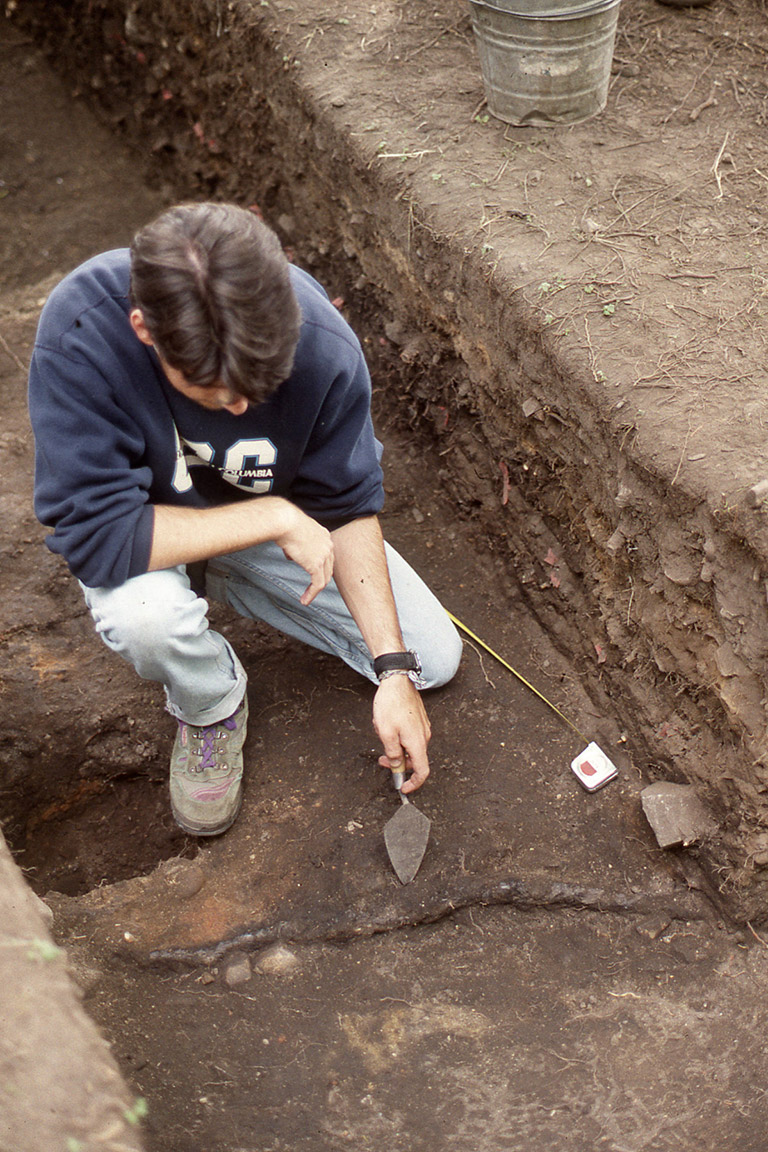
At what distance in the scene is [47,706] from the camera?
2.48 m

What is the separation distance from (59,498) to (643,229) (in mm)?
1664

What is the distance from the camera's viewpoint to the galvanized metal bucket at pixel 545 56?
2.54 meters

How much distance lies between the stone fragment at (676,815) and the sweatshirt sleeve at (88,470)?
126cm

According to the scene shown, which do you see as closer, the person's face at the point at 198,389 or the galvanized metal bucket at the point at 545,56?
the person's face at the point at 198,389

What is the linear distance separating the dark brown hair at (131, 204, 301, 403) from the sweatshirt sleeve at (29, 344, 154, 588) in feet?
0.93

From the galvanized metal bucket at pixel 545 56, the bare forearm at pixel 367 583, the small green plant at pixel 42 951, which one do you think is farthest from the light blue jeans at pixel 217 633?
the galvanized metal bucket at pixel 545 56

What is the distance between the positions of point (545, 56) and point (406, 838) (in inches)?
83.7

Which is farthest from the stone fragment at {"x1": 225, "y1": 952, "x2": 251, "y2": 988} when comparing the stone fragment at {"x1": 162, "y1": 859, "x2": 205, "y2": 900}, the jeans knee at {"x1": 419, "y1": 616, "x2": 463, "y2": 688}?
the jeans knee at {"x1": 419, "y1": 616, "x2": 463, "y2": 688}

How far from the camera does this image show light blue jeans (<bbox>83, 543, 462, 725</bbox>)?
77.4 inches

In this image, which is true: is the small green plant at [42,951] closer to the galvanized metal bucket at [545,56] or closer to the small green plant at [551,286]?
the small green plant at [551,286]

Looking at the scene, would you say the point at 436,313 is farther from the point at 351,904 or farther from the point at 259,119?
→ the point at 351,904

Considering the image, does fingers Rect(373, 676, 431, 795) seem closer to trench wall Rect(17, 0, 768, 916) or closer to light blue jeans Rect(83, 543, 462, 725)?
light blue jeans Rect(83, 543, 462, 725)

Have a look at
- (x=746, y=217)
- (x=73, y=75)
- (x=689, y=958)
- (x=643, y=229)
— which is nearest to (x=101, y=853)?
(x=689, y=958)

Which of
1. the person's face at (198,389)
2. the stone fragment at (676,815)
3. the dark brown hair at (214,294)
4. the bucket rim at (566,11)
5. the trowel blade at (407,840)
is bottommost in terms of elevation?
the trowel blade at (407,840)
